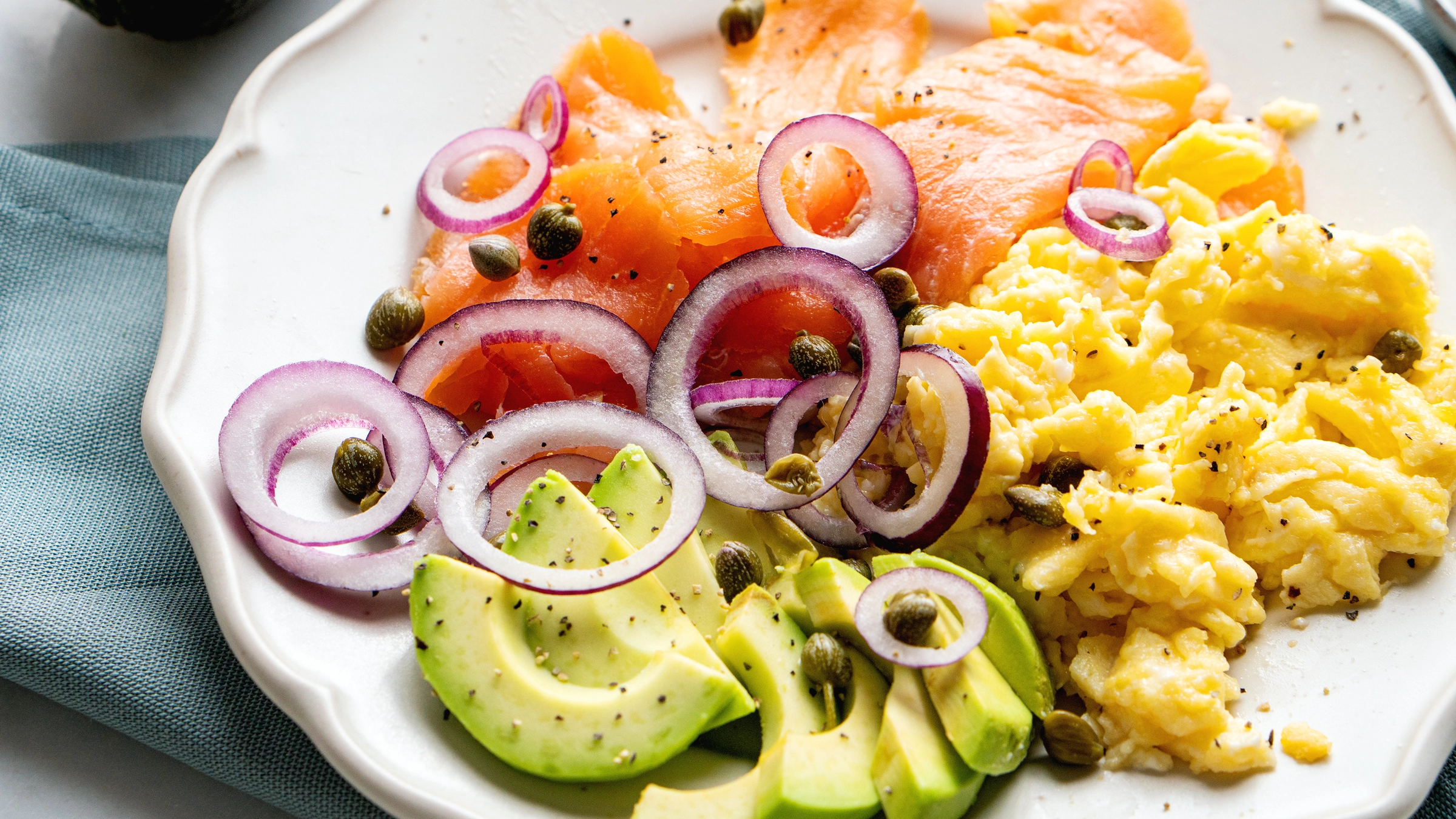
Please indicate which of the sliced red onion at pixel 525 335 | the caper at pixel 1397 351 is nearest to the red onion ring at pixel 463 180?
the sliced red onion at pixel 525 335

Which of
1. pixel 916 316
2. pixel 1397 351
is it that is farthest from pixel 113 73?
pixel 1397 351

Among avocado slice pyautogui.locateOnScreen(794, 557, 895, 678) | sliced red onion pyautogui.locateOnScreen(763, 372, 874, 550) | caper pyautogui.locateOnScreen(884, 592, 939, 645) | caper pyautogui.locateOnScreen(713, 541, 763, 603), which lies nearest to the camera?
caper pyautogui.locateOnScreen(884, 592, 939, 645)

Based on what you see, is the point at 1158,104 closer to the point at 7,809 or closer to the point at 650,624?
the point at 650,624

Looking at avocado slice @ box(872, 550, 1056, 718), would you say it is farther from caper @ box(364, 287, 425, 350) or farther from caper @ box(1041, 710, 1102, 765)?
caper @ box(364, 287, 425, 350)

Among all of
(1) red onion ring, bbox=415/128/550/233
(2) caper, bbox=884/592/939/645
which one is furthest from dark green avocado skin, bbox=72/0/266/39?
(2) caper, bbox=884/592/939/645

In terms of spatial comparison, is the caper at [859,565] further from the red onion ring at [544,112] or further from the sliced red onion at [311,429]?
the red onion ring at [544,112]
